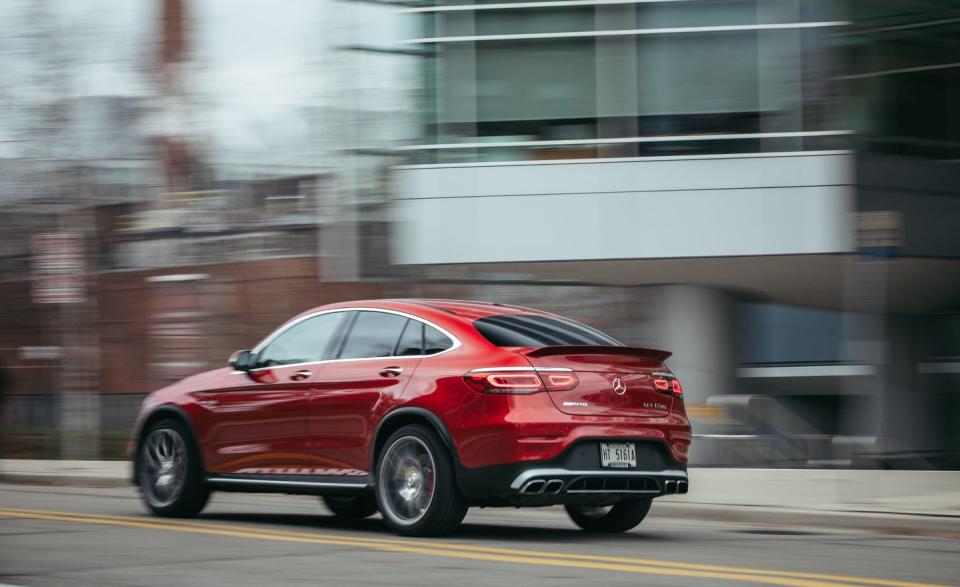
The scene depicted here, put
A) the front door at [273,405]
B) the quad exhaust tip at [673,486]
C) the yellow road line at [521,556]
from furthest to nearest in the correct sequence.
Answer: the front door at [273,405], the quad exhaust tip at [673,486], the yellow road line at [521,556]

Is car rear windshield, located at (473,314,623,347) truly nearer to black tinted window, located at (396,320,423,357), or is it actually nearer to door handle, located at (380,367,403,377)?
black tinted window, located at (396,320,423,357)

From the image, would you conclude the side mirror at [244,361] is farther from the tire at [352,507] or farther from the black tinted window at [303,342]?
the tire at [352,507]

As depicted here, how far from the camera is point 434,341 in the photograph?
9414mm

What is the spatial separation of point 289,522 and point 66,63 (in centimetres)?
1624

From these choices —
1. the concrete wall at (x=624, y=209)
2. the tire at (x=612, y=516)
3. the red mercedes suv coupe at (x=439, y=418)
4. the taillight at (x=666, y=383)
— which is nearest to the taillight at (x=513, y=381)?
the red mercedes suv coupe at (x=439, y=418)

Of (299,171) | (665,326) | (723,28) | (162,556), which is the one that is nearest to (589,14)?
(723,28)

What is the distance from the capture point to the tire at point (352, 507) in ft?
37.7

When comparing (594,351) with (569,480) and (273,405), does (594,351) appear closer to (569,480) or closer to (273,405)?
(569,480)

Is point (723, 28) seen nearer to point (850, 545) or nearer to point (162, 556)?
point (850, 545)

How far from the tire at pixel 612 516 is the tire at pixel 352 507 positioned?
1.83 m

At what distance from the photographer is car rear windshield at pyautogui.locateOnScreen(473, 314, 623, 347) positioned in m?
9.30

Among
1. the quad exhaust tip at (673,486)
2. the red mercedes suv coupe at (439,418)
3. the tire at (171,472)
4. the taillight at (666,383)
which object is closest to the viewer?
the red mercedes suv coupe at (439,418)

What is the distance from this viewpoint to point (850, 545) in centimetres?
956

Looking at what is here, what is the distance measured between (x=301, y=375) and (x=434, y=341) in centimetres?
126
